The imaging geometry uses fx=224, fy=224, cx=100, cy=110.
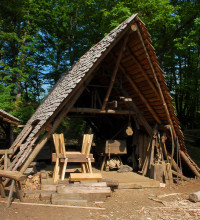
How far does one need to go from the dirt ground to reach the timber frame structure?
1.71 meters

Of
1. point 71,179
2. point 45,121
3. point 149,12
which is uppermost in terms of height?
point 149,12

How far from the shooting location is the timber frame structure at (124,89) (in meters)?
6.45

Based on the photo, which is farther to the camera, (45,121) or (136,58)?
(136,58)

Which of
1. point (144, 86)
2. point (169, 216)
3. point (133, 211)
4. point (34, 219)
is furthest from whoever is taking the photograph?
point (144, 86)

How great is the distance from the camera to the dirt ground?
4.67 meters

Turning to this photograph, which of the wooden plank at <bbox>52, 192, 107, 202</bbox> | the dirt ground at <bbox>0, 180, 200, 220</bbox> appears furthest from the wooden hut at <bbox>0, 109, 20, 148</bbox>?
the wooden plank at <bbox>52, 192, 107, 202</bbox>

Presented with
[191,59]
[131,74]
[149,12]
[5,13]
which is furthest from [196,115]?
[5,13]

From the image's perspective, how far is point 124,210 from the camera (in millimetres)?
5273

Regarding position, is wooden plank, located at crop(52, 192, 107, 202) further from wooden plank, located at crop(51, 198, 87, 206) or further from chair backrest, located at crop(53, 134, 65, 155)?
chair backrest, located at crop(53, 134, 65, 155)

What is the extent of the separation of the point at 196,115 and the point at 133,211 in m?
16.5

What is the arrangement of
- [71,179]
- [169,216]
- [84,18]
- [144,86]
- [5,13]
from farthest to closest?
1. [5,13]
2. [84,18]
3. [144,86]
4. [71,179]
5. [169,216]

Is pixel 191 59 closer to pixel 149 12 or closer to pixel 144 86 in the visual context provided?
pixel 149 12

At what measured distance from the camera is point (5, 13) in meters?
21.6

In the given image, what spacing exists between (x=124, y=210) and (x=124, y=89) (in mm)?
5056
